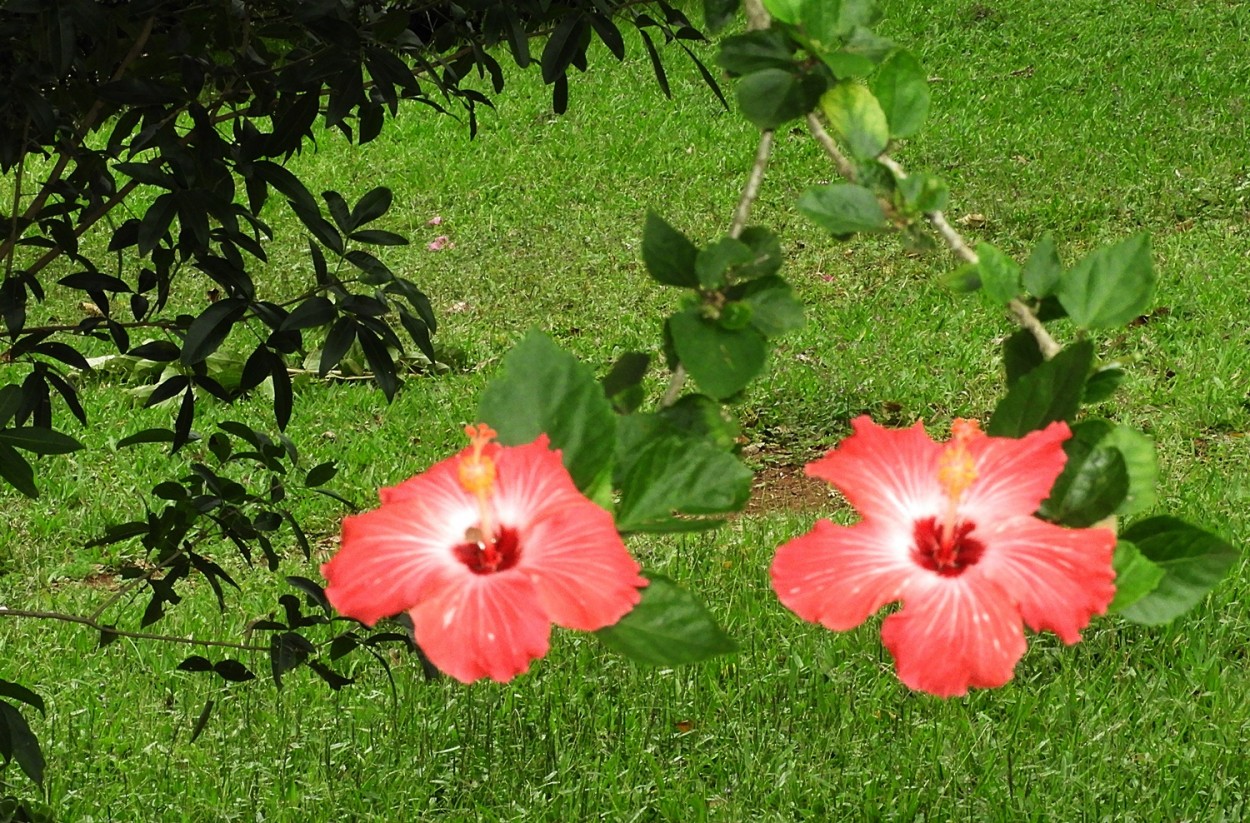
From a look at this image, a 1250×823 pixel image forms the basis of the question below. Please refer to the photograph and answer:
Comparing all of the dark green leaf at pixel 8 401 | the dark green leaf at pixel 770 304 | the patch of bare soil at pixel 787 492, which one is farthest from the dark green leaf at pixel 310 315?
the patch of bare soil at pixel 787 492

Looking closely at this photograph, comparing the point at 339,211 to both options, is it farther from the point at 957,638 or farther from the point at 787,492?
the point at 787,492

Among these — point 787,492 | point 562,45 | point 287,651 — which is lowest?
point 787,492

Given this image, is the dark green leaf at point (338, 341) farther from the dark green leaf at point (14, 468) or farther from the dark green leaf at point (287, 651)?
the dark green leaf at point (287, 651)

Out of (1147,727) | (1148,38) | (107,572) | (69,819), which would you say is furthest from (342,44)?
(1148,38)

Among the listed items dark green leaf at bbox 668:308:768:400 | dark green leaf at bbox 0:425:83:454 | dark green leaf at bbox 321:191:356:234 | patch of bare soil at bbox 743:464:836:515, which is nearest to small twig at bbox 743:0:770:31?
dark green leaf at bbox 668:308:768:400

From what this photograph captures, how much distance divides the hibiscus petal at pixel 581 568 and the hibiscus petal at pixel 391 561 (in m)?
0.03

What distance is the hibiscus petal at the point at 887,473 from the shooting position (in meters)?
0.52

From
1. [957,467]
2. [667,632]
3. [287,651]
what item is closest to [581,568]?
[667,632]

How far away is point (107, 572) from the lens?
3.91 meters

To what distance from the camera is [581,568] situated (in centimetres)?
47

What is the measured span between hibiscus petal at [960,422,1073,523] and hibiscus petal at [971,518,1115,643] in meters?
0.01

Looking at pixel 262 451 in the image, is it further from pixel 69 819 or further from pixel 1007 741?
pixel 1007 741

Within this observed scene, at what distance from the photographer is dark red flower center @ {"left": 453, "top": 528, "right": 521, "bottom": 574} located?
48 centimetres

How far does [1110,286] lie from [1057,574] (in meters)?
0.13
